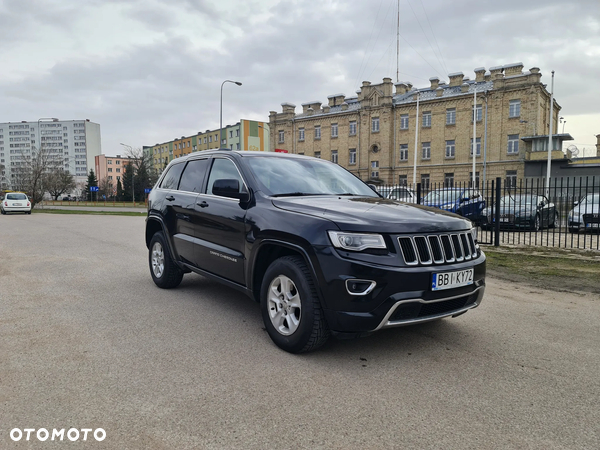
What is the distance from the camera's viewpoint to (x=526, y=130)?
44094 millimetres

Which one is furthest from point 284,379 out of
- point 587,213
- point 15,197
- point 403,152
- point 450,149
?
point 403,152

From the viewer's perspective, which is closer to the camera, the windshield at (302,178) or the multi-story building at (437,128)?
the windshield at (302,178)

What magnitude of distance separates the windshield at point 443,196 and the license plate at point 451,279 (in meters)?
11.0

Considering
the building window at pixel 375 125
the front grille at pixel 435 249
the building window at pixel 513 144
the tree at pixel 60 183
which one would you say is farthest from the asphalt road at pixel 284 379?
the tree at pixel 60 183

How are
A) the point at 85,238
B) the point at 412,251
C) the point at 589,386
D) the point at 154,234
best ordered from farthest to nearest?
1. the point at 85,238
2. the point at 154,234
3. the point at 412,251
4. the point at 589,386

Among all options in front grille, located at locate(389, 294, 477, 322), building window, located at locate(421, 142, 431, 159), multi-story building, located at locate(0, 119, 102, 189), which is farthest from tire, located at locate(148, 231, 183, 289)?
multi-story building, located at locate(0, 119, 102, 189)

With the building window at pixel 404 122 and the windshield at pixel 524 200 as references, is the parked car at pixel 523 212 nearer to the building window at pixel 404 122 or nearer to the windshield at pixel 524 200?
the windshield at pixel 524 200

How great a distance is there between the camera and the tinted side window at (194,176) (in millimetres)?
5375

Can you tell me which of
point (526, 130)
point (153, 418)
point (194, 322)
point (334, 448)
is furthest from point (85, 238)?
point (526, 130)

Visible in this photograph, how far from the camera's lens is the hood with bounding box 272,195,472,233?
11.0 feet

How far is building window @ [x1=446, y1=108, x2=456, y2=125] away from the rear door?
157 feet

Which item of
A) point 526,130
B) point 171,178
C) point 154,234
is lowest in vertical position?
point 154,234

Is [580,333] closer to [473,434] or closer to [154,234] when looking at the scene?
[473,434]

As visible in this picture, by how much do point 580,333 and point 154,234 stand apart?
5.35 meters
